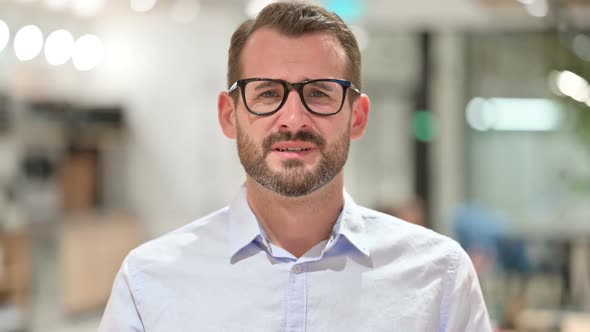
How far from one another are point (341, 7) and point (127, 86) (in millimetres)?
2835

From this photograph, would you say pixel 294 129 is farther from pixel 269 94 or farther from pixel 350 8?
pixel 350 8

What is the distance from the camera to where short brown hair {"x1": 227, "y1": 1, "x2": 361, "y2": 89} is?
1551 millimetres

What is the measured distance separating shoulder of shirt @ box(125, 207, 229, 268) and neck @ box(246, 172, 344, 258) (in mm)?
76

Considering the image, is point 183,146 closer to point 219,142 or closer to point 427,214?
point 219,142

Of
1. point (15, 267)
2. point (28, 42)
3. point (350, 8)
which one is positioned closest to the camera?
point (15, 267)

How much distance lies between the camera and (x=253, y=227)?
1.57 metres

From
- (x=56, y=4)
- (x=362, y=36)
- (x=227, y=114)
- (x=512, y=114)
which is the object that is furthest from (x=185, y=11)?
(x=227, y=114)

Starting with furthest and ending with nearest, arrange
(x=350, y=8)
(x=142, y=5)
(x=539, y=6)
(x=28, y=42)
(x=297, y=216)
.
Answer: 1. (x=142, y=5)
2. (x=350, y=8)
3. (x=28, y=42)
4. (x=539, y=6)
5. (x=297, y=216)

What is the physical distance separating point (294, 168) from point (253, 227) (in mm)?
158

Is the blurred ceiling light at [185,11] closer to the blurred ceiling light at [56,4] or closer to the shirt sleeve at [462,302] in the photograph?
the blurred ceiling light at [56,4]

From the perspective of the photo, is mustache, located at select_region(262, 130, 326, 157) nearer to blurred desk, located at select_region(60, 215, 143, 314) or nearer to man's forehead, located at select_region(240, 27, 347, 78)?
man's forehead, located at select_region(240, 27, 347, 78)

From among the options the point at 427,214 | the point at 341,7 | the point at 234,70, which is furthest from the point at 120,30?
the point at 234,70

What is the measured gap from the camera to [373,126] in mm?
8383

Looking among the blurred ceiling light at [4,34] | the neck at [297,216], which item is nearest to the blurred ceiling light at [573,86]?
the neck at [297,216]
